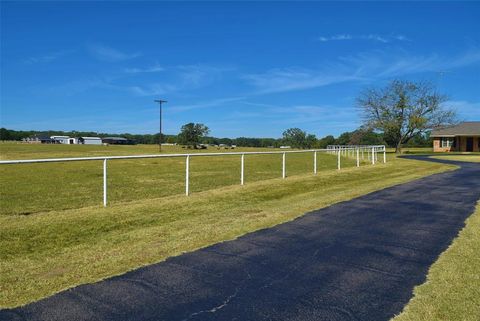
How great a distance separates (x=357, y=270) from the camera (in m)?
4.79

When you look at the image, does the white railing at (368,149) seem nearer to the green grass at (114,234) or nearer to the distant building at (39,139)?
the green grass at (114,234)

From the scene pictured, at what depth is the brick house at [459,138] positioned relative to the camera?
2279 inches

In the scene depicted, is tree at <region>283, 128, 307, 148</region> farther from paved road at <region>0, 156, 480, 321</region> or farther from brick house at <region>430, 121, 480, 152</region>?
paved road at <region>0, 156, 480, 321</region>

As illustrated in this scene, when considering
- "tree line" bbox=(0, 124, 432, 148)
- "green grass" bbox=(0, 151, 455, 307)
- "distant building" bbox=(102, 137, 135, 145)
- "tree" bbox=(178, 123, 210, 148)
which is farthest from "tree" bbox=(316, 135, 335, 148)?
"green grass" bbox=(0, 151, 455, 307)

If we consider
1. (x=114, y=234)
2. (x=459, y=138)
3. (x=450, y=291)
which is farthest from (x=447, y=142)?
(x=450, y=291)

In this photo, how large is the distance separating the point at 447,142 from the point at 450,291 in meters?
65.1

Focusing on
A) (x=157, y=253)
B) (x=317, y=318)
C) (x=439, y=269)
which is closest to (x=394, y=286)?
(x=439, y=269)

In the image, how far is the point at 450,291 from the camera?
408cm

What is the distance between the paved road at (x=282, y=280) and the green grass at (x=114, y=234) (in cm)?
37

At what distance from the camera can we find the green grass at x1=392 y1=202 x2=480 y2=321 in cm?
356

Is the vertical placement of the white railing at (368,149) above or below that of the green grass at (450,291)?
above

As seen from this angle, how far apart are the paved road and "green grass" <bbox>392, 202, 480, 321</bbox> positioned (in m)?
0.13

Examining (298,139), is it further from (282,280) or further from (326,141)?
(282,280)

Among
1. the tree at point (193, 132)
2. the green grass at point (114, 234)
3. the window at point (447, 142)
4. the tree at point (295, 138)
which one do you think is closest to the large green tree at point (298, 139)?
the tree at point (295, 138)
